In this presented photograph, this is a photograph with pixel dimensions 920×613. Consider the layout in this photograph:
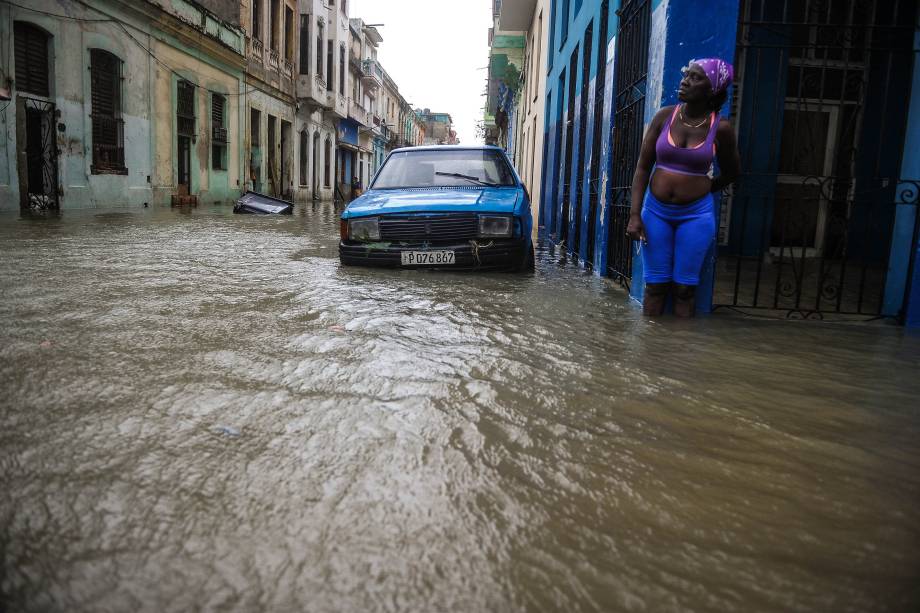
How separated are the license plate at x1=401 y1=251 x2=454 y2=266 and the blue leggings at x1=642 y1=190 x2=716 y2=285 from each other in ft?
6.81

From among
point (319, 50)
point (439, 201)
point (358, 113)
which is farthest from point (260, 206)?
point (358, 113)

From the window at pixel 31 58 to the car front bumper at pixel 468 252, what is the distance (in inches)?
419

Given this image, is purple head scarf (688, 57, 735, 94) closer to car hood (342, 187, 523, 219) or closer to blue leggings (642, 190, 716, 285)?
blue leggings (642, 190, 716, 285)

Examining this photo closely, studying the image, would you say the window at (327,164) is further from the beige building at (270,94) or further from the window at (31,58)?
the window at (31,58)

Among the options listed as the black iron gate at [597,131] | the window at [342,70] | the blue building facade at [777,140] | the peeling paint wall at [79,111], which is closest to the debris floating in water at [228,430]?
the blue building facade at [777,140]

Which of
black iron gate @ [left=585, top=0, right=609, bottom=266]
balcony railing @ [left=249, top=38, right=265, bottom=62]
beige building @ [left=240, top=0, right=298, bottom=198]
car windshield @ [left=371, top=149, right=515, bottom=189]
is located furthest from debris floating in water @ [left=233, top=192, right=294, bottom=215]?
black iron gate @ [left=585, top=0, right=609, bottom=266]

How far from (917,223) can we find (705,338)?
1942 millimetres

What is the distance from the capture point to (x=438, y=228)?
6344 millimetres

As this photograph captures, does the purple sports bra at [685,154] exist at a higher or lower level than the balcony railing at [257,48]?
lower

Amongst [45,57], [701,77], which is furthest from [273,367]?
[45,57]

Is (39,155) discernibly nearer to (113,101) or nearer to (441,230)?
(113,101)

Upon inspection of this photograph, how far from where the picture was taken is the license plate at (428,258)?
6.32 metres

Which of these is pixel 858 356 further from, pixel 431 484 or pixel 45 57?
pixel 45 57

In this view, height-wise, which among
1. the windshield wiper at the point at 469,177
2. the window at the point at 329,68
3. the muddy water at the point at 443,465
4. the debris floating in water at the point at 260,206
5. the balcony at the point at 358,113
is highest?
the window at the point at 329,68
